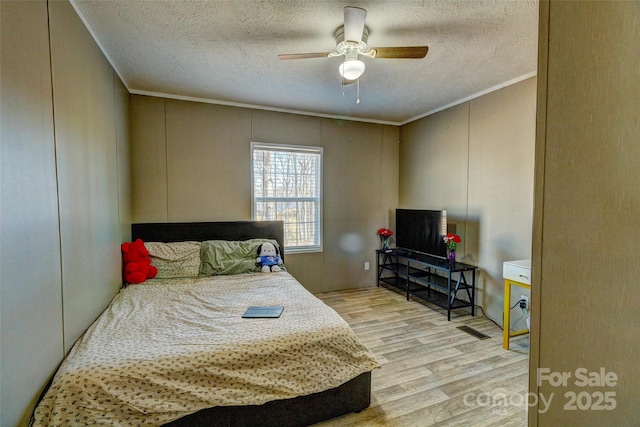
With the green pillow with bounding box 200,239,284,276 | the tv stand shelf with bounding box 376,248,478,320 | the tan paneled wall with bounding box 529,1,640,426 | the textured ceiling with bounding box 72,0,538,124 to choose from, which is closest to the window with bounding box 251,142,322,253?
the green pillow with bounding box 200,239,284,276

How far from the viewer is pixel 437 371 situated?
7.89 ft

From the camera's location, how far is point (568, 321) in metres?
0.69

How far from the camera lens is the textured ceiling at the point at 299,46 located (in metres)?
1.94

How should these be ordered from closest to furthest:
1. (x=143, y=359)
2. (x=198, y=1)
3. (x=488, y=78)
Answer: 1. (x=143, y=359)
2. (x=198, y=1)
3. (x=488, y=78)

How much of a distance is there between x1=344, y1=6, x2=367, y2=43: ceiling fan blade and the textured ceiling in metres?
0.13

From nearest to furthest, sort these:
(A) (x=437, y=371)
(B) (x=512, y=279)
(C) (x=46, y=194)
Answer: (C) (x=46, y=194) < (A) (x=437, y=371) < (B) (x=512, y=279)

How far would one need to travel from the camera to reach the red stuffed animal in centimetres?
296

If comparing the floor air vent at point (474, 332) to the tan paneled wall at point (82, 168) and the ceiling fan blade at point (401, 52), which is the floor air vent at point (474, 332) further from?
the tan paneled wall at point (82, 168)

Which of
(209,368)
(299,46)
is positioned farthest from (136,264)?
(299,46)

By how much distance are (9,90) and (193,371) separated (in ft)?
5.20

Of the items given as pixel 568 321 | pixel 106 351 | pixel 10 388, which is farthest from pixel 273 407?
pixel 568 321

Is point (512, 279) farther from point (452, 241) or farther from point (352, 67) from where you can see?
point (352, 67)

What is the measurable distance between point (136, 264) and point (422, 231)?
353cm

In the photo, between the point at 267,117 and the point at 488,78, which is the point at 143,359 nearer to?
the point at 267,117
